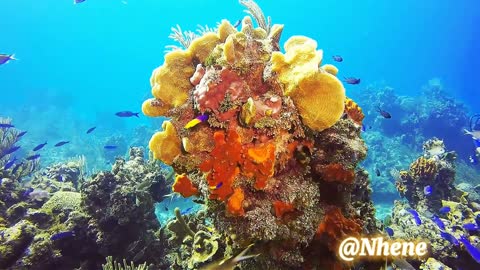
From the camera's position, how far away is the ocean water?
202ft

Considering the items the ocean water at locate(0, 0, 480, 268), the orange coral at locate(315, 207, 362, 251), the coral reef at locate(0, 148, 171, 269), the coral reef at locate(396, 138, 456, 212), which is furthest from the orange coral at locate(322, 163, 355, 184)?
the ocean water at locate(0, 0, 480, 268)

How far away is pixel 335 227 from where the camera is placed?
3133 mm

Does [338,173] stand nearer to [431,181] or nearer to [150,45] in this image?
[431,181]

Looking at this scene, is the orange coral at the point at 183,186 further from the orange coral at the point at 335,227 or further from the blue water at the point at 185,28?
the blue water at the point at 185,28

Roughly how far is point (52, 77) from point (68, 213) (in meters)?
103

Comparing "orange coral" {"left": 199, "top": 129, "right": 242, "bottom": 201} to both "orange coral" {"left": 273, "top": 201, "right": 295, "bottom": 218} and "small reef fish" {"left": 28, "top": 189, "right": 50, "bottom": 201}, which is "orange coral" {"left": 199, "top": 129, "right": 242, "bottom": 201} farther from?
"small reef fish" {"left": 28, "top": 189, "right": 50, "bottom": 201}

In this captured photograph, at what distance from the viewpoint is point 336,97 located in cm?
276

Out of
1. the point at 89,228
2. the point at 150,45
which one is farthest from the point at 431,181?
the point at 150,45

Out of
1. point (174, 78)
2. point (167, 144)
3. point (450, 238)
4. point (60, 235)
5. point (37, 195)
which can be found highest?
point (174, 78)

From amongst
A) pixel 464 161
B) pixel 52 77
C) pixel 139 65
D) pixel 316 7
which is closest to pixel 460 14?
pixel 316 7

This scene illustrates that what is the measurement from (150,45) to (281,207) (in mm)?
169251

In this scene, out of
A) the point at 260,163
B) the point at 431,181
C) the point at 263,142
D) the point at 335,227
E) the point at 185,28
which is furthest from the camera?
the point at 185,28

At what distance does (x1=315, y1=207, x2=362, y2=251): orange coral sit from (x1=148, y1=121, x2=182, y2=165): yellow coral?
179 cm

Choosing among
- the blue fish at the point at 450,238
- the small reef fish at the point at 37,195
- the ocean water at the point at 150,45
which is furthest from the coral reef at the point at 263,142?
the ocean water at the point at 150,45
